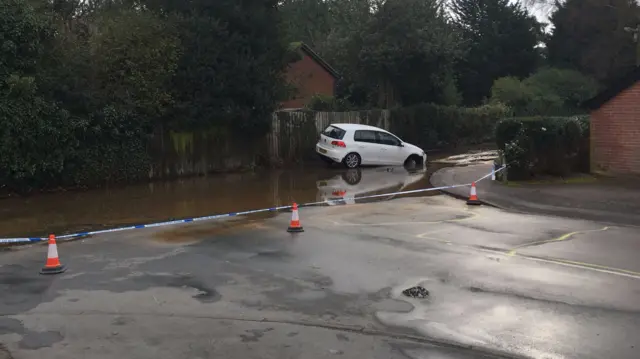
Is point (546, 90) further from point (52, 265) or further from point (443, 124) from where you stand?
point (52, 265)

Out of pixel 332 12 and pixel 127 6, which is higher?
pixel 332 12

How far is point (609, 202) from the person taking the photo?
13.2 m

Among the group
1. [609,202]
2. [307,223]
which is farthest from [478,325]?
[609,202]

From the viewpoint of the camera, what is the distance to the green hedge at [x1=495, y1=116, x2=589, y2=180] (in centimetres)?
1619

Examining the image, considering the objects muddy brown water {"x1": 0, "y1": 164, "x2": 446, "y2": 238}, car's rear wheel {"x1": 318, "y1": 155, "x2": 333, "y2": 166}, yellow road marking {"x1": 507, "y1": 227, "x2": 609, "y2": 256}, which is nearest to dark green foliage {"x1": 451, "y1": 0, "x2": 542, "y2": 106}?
car's rear wheel {"x1": 318, "y1": 155, "x2": 333, "y2": 166}

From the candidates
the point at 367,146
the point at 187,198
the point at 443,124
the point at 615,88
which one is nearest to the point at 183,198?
the point at 187,198

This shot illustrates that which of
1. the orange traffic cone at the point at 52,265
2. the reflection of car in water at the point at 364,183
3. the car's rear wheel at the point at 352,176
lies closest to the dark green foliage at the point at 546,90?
the reflection of car in water at the point at 364,183

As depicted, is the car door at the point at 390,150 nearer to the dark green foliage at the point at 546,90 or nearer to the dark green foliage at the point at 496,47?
the dark green foliage at the point at 546,90

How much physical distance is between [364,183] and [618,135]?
22.6ft

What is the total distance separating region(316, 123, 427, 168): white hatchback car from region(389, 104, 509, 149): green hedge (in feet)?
21.3

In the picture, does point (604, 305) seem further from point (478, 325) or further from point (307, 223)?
point (307, 223)

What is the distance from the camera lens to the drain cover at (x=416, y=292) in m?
6.97

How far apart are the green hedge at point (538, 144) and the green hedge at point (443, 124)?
496 inches

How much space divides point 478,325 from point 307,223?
584 centimetres
